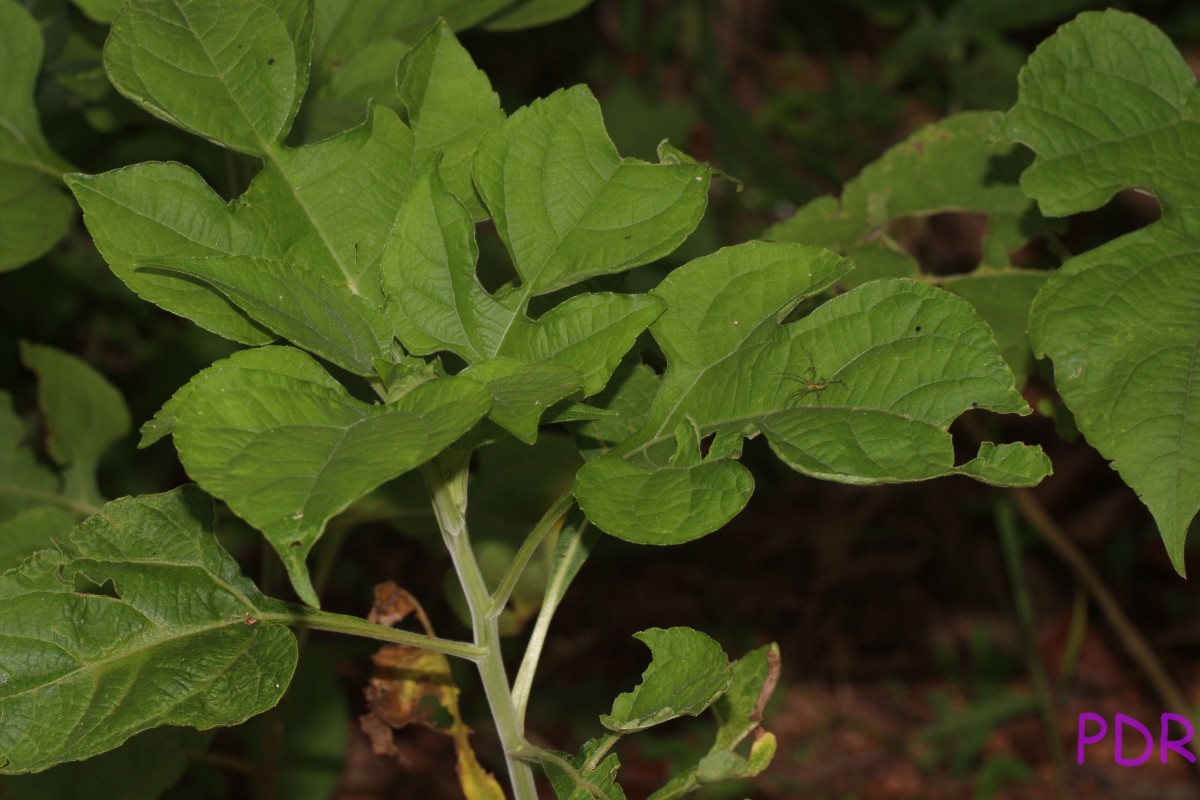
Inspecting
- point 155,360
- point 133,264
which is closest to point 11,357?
point 155,360

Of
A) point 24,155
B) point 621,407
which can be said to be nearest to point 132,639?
point 621,407

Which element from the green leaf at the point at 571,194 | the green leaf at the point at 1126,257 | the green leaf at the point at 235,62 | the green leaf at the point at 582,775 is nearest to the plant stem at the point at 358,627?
the green leaf at the point at 582,775

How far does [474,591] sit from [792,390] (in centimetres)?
38

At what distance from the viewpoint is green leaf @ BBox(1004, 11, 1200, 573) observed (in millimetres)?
1329

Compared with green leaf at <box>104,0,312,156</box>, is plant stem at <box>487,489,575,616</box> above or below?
below

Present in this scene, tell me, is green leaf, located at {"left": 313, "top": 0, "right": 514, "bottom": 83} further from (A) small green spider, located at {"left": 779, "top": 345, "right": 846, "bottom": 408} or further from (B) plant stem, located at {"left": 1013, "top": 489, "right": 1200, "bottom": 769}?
(B) plant stem, located at {"left": 1013, "top": 489, "right": 1200, "bottom": 769}

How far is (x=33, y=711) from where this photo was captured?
120 cm

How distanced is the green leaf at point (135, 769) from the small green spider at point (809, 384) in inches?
45.8

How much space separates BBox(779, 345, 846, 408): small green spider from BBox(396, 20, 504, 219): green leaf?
40 centimetres

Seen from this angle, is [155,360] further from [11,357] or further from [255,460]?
[255,460]

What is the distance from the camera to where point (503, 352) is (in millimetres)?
1265

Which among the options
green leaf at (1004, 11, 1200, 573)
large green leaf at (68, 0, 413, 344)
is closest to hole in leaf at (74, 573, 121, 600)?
large green leaf at (68, 0, 413, 344)

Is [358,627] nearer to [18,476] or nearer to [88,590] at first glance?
[88,590]

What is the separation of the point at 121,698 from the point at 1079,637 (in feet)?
11.1
